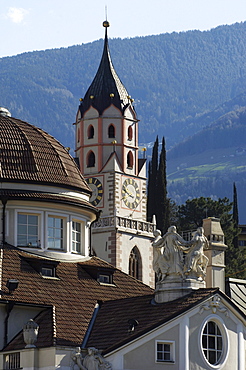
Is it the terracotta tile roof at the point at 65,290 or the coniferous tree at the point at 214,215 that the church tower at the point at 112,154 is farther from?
the terracotta tile roof at the point at 65,290

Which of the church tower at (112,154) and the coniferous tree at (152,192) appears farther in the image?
the coniferous tree at (152,192)

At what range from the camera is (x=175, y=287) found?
56.4 m

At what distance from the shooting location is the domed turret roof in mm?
64875

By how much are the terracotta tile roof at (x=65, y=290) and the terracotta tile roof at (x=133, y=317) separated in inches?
39.7

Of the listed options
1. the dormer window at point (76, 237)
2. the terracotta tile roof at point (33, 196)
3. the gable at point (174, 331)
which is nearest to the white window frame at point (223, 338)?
the gable at point (174, 331)

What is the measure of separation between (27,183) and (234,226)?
330ft

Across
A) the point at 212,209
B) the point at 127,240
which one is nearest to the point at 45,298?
the point at 127,240

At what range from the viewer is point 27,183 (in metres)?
64.4

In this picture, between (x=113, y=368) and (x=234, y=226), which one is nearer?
(x=113, y=368)

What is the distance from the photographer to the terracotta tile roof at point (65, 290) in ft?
190

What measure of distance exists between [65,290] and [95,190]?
275 ft

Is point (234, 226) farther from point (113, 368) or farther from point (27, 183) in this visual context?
point (113, 368)

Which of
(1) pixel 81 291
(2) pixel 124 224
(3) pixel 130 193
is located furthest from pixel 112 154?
(1) pixel 81 291

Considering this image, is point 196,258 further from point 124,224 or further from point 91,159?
Answer: point 91,159
